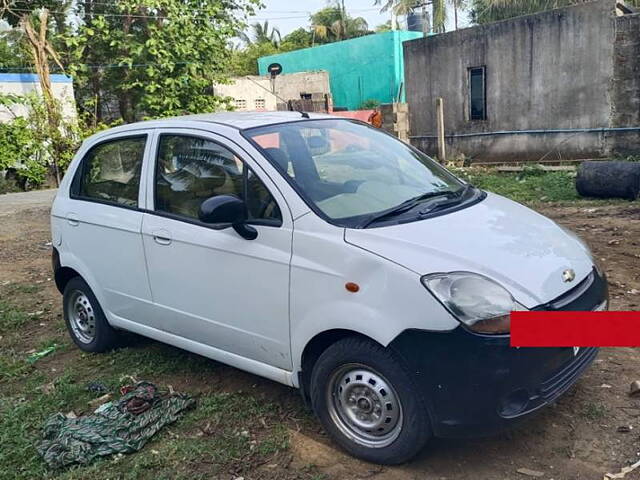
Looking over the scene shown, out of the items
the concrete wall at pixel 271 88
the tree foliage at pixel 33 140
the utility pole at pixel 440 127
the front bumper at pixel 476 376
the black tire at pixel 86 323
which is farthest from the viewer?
the concrete wall at pixel 271 88

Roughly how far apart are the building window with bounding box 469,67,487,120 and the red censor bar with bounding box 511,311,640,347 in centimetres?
1249

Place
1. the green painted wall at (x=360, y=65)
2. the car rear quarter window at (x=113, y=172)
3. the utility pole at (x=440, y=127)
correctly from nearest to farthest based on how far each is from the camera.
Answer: the car rear quarter window at (x=113, y=172) → the utility pole at (x=440, y=127) → the green painted wall at (x=360, y=65)

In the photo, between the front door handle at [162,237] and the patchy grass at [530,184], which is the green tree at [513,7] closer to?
the patchy grass at [530,184]

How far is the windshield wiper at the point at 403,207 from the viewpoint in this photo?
3.27 metres

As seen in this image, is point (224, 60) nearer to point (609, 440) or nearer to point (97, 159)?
point (97, 159)

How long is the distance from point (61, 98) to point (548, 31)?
1352 cm

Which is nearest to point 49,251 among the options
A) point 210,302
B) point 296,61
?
point 210,302

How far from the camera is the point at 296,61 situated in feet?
96.4

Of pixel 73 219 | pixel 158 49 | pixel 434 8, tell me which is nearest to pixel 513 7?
pixel 434 8

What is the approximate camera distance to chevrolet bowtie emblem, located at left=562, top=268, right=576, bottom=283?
3053 millimetres

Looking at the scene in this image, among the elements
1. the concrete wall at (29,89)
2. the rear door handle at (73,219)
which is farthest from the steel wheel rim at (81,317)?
the concrete wall at (29,89)

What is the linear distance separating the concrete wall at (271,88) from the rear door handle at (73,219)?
21.1 m

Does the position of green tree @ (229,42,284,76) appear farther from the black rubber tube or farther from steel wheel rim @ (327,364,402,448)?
steel wheel rim @ (327,364,402,448)

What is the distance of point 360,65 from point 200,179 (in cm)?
2439
